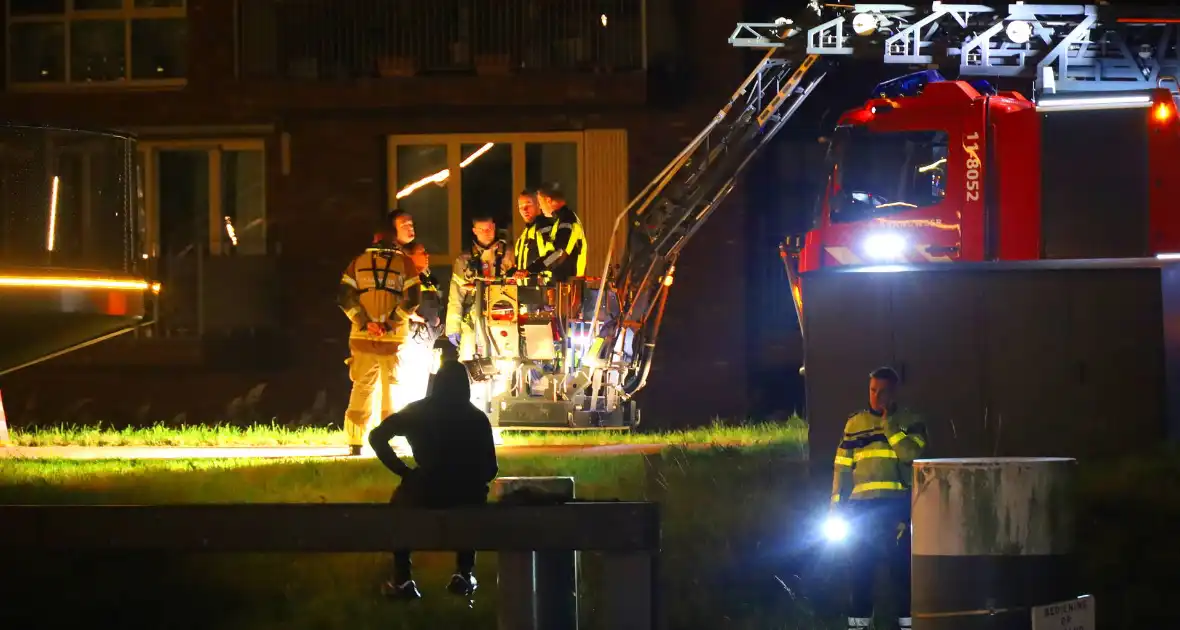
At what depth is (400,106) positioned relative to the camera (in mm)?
19000

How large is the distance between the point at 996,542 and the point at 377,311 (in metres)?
7.48

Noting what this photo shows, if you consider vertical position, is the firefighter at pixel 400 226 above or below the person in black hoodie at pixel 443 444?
above

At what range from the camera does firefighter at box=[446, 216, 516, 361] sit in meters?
14.6

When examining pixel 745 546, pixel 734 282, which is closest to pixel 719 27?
pixel 734 282

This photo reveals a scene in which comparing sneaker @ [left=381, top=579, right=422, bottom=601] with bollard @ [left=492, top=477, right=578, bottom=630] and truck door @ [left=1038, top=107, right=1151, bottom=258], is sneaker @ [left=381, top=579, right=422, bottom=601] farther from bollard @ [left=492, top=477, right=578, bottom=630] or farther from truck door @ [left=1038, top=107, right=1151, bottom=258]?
truck door @ [left=1038, top=107, right=1151, bottom=258]

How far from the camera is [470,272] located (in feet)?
48.0

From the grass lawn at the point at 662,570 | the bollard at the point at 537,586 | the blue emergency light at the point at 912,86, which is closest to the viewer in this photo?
the bollard at the point at 537,586

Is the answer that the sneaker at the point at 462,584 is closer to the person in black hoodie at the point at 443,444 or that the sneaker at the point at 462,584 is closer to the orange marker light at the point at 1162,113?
the person in black hoodie at the point at 443,444

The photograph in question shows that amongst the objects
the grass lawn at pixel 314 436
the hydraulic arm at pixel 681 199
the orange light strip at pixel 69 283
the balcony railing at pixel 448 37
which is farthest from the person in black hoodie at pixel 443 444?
the balcony railing at pixel 448 37

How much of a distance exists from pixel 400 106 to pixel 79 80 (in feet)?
14.0

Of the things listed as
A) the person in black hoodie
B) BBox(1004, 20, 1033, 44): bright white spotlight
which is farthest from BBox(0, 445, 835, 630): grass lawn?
BBox(1004, 20, 1033, 44): bright white spotlight

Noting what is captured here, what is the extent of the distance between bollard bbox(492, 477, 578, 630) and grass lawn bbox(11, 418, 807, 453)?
7.43 metres

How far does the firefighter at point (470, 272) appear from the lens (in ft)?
47.8

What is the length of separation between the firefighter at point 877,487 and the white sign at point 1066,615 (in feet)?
5.63
